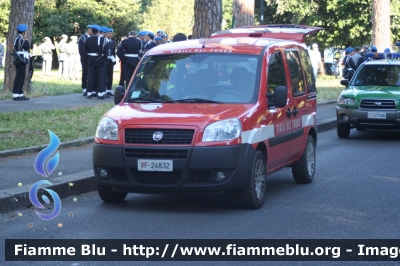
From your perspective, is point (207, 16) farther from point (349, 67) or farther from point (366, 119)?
point (349, 67)

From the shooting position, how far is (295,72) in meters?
11.6

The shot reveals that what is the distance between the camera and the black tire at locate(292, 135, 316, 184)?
38.5 ft

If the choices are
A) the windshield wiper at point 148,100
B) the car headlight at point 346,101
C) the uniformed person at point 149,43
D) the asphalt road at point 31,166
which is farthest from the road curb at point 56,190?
the uniformed person at point 149,43

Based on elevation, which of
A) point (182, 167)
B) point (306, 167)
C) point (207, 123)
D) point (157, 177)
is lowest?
point (306, 167)

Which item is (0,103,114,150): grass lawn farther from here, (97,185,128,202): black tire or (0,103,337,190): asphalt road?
(97,185,128,202): black tire

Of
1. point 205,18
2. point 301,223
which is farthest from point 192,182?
point 205,18

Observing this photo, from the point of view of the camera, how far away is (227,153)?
920 centimetres

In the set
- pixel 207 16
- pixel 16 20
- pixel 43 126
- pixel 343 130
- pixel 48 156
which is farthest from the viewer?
pixel 16 20

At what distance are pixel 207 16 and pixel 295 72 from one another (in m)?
9.68

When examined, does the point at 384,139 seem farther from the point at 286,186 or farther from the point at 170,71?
the point at 170,71

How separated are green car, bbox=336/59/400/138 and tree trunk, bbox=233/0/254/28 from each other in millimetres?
8982

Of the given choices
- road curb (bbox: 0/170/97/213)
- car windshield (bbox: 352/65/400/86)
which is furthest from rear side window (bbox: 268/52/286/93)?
car windshield (bbox: 352/65/400/86)

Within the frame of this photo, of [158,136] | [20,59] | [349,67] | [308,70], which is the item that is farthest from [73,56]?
[158,136]

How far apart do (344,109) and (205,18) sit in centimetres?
449
